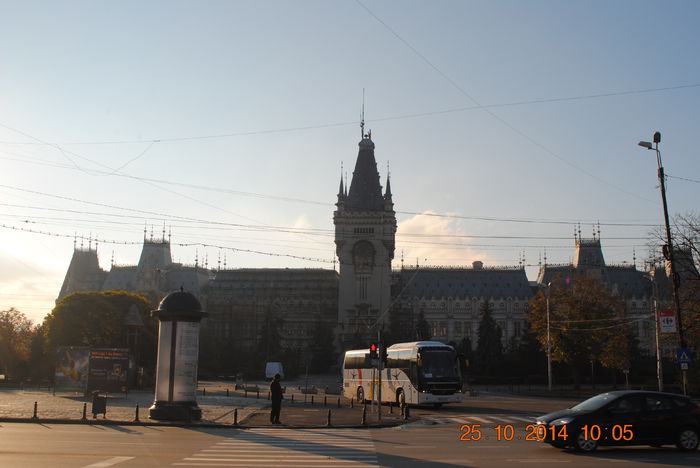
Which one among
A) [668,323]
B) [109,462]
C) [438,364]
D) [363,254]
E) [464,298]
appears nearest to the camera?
[109,462]

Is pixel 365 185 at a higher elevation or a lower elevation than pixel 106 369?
higher

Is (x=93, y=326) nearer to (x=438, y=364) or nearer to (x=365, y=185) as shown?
(x=438, y=364)

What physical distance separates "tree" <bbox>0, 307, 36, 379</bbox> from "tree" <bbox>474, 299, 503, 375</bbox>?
59010 mm

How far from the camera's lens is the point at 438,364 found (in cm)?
4166

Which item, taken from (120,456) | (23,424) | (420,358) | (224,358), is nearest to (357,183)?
(224,358)

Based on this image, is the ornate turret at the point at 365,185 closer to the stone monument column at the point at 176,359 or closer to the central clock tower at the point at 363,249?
the central clock tower at the point at 363,249

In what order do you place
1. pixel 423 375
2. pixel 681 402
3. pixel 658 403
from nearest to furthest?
pixel 658 403 → pixel 681 402 → pixel 423 375

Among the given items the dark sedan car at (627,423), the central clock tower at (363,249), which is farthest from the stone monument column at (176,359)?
the central clock tower at (363,249)

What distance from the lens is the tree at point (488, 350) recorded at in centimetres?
10256

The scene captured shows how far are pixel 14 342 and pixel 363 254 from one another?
61.4m

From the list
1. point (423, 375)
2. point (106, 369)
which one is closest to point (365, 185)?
point (106, 369)

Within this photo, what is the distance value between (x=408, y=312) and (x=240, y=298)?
32.3 meters

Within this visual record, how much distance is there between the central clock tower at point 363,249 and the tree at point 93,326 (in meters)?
61.8

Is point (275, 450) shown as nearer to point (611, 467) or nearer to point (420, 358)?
point (611, 467)
